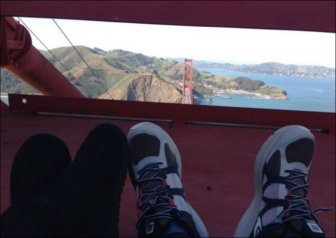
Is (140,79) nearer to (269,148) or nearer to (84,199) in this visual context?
(269,148)

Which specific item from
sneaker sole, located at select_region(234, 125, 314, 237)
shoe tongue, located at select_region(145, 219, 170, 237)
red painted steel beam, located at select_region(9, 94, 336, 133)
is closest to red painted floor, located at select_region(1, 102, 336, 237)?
red painted steel beam, located at select_region(9, 94, 336, 133)

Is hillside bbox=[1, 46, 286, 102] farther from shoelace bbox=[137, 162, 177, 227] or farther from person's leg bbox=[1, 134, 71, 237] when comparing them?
person's leg bbox=[1, 134, 71, 237]

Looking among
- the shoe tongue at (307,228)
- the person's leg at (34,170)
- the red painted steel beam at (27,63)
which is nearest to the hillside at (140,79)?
the red painted steel beam at (27,63)

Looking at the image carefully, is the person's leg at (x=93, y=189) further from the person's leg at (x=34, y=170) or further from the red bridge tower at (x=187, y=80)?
the red bridge tower at (x=187, y=80)

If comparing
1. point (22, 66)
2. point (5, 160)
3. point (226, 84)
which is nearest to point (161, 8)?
point (226, 84)

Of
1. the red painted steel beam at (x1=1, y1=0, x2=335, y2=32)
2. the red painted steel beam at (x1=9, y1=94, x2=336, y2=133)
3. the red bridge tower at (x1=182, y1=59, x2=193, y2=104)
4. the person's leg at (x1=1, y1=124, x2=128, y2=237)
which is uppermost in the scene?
the red painted steel beam at (x1=1, y1=0, x2=335, y2=32)

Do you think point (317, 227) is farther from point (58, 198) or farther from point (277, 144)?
point (58, 198)
